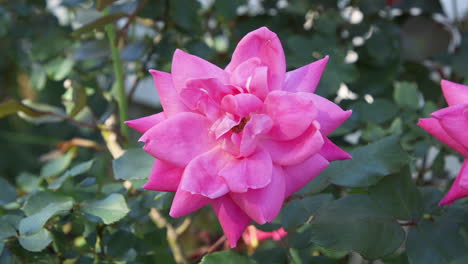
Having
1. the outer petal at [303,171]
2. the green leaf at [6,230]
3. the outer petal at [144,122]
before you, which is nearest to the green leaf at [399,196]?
the outer petal at [303,171]

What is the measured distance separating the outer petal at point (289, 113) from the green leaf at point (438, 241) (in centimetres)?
16

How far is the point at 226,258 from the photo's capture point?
0.48m

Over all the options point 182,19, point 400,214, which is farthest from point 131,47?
point 400,214

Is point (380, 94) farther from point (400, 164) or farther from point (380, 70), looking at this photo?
point (400, 164)

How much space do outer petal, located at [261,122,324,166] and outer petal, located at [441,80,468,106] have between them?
0.12m

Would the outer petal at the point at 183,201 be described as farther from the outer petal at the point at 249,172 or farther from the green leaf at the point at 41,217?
the green leaf at the point at 41,217

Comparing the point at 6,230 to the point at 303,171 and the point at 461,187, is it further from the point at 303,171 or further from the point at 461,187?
the point at 461,187

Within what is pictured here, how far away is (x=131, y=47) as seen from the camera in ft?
2.62

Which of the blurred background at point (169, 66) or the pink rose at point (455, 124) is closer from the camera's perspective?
the pink rose at point (455, 124)

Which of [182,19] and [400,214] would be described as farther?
[182,19]

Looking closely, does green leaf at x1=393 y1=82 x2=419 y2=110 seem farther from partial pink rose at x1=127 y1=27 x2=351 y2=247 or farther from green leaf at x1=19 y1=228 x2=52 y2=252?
green leaf at x1=19 y1=228 x2=52 y2=252

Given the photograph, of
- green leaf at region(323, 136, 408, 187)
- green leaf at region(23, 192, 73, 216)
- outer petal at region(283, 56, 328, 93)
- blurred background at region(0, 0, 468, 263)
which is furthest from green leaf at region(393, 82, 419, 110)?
green leaf at region(23, 192, 73, 216)

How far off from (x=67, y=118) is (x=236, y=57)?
35cm

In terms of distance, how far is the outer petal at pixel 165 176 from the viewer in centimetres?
43
